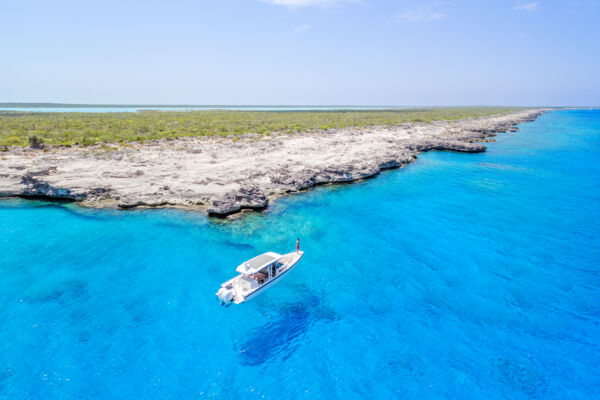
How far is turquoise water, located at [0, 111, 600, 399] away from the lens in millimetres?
13805

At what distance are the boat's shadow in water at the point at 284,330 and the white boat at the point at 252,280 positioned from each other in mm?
1894

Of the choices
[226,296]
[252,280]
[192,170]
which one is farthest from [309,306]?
[192,170]

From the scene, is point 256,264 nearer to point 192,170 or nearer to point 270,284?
point 270,284

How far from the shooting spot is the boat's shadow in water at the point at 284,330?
594 inches

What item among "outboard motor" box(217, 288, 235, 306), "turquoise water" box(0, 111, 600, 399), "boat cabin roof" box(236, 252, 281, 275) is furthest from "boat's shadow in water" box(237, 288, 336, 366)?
"boat cabin roof" box(236, 252, 281, 275)

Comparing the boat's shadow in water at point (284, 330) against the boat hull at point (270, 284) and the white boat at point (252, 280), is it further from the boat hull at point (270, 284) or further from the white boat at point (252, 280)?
the white boat at point (252, 280)

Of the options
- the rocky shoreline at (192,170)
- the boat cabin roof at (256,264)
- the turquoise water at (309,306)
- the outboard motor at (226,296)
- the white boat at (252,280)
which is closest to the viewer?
the turquoise water at (309,306)

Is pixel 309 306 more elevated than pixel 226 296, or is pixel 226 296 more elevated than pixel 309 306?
pixel 226 296

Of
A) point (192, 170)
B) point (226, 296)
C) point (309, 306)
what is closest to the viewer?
point (226, 296)

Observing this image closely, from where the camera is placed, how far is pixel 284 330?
1655cm

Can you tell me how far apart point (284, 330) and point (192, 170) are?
29064 millimetres

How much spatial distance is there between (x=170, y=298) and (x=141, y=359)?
4.59 metres

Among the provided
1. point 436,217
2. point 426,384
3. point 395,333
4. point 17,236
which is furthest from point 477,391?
point 17,236

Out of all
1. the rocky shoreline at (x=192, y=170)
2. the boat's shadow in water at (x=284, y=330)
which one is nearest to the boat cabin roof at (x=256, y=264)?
the boat's shadow in water at (x=284, y=330)
